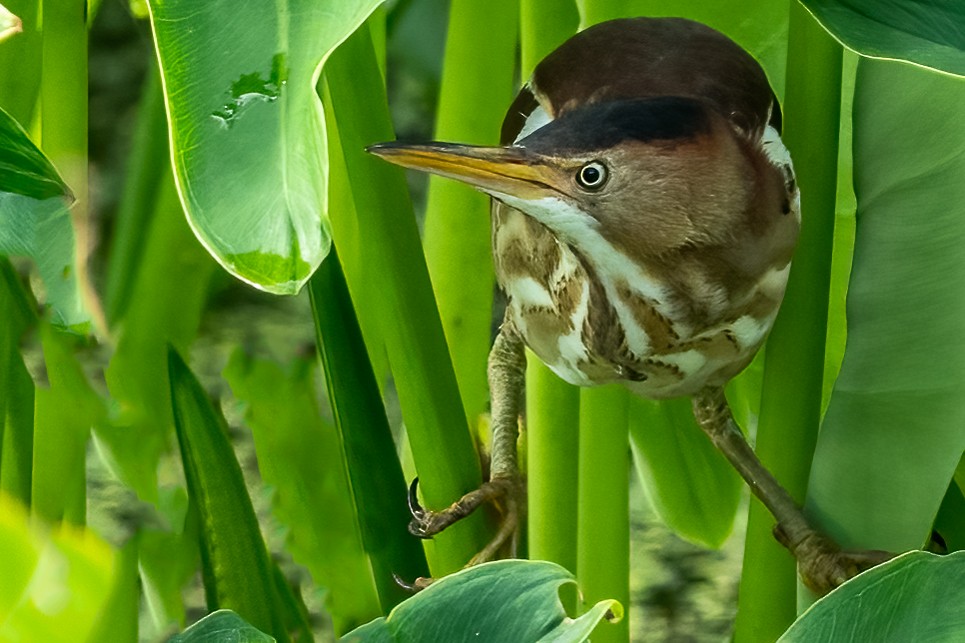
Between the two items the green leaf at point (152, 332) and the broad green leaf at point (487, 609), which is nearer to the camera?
the broad green leaf at point (487, 609)

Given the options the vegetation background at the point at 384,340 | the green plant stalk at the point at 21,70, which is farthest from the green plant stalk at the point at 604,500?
the green plant stalk at the point at 21,70

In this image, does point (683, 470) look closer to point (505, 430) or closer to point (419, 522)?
point (505, 430)

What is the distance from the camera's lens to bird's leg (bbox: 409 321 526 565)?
2.05 ft

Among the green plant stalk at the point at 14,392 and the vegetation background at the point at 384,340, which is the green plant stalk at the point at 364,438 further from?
the green plant stalk at the point at 14,392

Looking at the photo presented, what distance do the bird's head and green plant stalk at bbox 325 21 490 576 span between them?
2.6 inches

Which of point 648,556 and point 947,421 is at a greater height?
point 947,421

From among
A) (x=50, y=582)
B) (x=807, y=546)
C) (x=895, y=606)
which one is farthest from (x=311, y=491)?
(x=50, y=582)

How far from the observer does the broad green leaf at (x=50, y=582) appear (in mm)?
200

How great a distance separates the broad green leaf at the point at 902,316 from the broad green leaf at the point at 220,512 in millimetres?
276

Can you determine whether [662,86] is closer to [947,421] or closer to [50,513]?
[947,421]

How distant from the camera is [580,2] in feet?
1.84

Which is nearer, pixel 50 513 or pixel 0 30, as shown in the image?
pixel 0 30

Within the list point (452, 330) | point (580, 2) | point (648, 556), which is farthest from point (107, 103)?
point (580, 2)

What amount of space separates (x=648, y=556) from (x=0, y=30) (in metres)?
1.16
